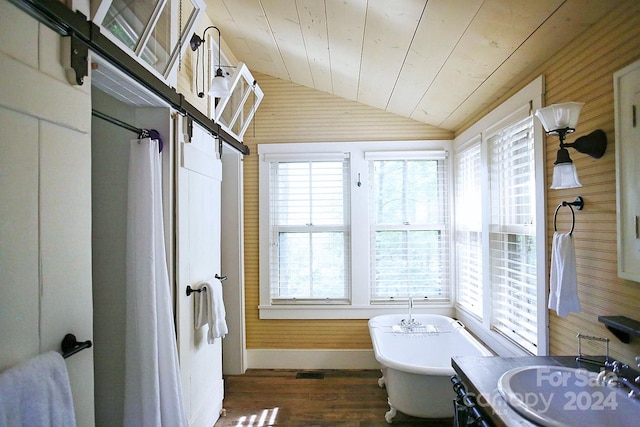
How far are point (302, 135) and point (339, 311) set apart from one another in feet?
6.01

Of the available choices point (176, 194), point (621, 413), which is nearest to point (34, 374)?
point (176, 194)

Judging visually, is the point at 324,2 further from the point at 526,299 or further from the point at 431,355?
the point at 431,355

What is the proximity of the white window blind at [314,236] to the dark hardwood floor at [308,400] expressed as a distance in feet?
2.38

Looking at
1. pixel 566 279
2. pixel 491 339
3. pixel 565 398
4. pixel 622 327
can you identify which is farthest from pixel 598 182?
pixel 491 339

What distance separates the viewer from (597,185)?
1456mm

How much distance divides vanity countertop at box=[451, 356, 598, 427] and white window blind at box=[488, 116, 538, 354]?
1.89 feet

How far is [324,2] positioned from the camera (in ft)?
6.14

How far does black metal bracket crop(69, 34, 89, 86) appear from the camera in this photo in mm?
1133

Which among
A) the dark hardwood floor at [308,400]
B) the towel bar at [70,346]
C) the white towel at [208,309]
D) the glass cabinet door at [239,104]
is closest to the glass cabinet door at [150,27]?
the glass cabinet door at [239,104]

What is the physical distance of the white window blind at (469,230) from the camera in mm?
2758

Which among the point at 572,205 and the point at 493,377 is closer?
the point at 493,377

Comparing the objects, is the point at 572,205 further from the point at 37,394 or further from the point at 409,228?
the point at 37,394

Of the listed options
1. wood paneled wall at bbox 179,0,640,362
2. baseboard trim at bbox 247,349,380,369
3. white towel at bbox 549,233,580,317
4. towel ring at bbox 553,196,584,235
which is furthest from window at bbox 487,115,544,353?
baseboard trim at bbox 247,349,380,369

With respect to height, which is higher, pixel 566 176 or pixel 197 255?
pixel 566 176
